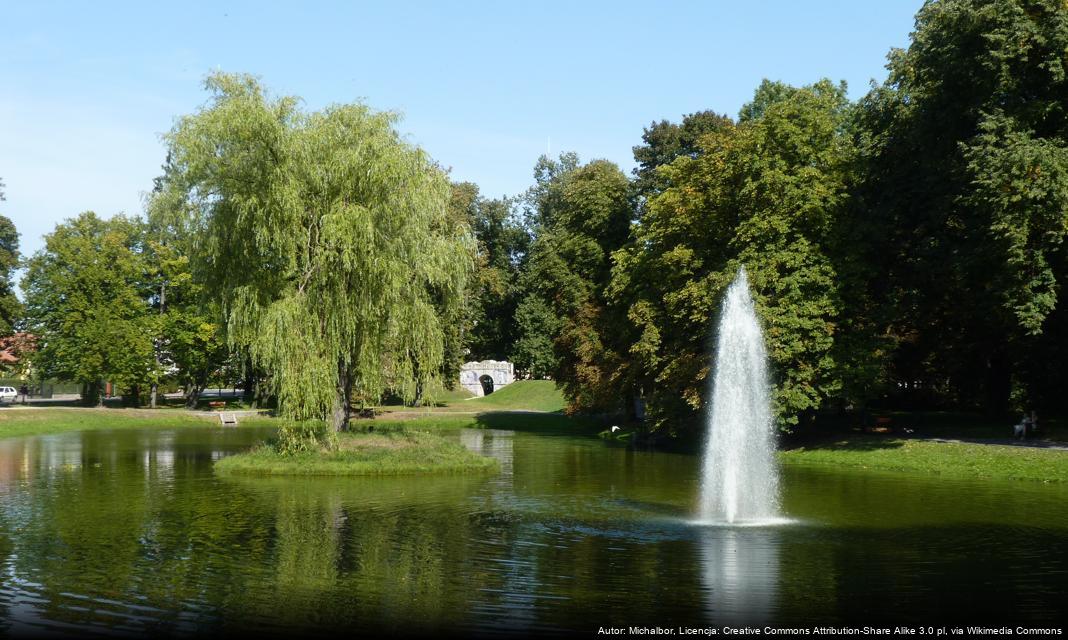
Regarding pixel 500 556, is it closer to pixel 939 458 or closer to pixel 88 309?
pixel 939 458

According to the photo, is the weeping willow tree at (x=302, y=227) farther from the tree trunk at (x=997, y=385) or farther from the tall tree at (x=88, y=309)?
the tall tree at (x=88, y=309)

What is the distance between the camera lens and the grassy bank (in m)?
59.0

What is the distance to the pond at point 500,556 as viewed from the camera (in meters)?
14.4

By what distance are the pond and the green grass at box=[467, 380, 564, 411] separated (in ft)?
171

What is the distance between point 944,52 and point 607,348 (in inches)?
1078

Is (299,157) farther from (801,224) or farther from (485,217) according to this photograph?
(485,217)

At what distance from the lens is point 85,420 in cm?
6462

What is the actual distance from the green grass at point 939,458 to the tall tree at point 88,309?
53086mm

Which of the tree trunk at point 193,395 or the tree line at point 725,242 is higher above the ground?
the tree line at point 725,242

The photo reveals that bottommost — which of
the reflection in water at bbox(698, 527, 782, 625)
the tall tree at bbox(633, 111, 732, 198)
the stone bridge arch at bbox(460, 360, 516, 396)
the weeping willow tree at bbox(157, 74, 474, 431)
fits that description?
the reflection in water at bbox(698, 527, 782, 625)

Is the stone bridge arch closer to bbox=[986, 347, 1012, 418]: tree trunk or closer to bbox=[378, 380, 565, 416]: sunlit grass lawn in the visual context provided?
bbox=[378, 380, 565, 416]: sunlit grass lawn

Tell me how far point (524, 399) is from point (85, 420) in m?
38.2

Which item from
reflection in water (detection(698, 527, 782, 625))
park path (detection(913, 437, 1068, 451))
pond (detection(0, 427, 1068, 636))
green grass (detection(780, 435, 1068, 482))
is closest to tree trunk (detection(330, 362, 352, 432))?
pond (detection(0, 427, 1068, 636))

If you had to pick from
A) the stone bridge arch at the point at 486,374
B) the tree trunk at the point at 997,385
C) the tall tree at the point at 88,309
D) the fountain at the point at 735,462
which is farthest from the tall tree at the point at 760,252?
the stone bridge arch at the point at 486,374
